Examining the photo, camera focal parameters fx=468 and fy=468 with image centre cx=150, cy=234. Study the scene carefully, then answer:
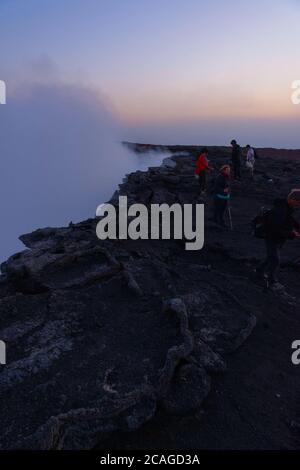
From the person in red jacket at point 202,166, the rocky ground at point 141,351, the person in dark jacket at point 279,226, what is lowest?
the rocky ground at point 141,351

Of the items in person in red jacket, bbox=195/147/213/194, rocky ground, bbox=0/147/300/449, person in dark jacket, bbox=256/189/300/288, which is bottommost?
rocky ground, bbox=0/147/300/449

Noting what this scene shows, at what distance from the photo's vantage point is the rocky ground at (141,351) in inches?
156

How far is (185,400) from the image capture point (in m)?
4.33

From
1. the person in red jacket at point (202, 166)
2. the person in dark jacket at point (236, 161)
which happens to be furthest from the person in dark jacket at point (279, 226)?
the person in dark jacket at point (236, 161)

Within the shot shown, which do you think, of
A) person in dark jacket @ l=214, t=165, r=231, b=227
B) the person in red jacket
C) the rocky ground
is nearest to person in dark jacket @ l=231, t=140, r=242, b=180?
the person in red jacket

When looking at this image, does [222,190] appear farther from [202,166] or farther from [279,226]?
[279,226]

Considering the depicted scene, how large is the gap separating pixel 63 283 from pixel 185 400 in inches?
120

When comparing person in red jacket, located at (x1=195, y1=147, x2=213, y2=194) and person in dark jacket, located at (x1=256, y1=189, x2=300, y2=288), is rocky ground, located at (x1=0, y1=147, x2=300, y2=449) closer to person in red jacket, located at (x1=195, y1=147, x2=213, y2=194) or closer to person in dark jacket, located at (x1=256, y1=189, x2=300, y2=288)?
person in dark jacket, located at (x1=256, y1=189, x2=300, y2=288)

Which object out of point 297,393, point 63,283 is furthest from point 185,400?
point 63,283

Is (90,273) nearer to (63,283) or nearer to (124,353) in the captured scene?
(63,283)

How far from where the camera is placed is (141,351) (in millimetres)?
Answer: 4980

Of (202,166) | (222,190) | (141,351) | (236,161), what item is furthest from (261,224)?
(236,161)

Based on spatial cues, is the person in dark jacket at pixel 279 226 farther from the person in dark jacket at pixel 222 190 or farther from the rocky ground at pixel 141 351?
the person in dark jacket at pixel 222 190

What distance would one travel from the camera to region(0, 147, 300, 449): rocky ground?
3.95m
